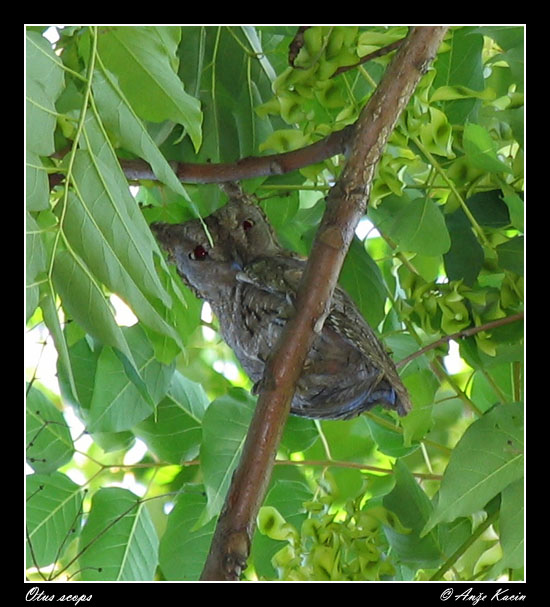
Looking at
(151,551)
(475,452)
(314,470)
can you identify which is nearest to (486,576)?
(475,452)

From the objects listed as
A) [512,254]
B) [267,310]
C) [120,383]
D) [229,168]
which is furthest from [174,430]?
[512,254]

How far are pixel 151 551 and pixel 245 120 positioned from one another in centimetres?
56

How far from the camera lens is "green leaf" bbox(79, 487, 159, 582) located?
1111 mm

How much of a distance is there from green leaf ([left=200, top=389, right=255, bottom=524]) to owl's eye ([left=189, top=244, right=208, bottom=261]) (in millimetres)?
166

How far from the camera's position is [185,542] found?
1.13 metres

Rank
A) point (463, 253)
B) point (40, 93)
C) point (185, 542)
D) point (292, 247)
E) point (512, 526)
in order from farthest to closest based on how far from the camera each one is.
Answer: point (292, 247), point (185, 542), point (463, 253), point (512, 526), point (40, 93)

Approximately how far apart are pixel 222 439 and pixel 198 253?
22 centimetres

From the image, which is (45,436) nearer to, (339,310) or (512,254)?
(339,310)

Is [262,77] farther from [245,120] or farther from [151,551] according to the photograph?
[151,551]

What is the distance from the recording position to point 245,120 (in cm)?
105

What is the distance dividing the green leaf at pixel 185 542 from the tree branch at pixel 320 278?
33 centimetres

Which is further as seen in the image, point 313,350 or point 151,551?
point 151,551

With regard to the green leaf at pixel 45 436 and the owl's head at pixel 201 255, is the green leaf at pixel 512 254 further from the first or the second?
the green leaf at pixel 45 436

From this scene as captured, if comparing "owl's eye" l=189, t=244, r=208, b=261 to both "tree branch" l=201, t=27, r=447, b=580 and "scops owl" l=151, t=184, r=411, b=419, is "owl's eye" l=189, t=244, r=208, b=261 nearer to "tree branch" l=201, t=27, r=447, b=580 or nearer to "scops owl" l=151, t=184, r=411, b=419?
"scops owl" l=151, t=184, r=411, b=419
